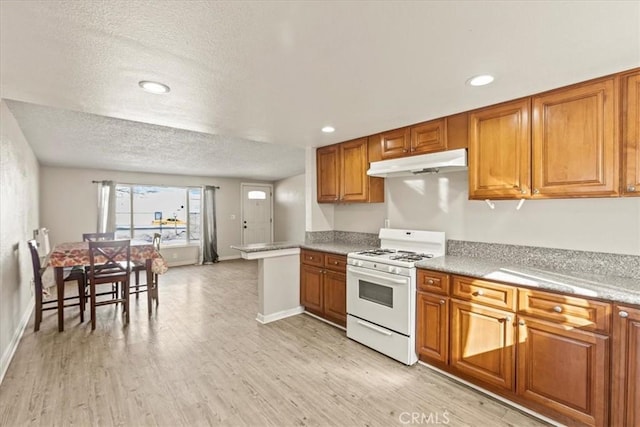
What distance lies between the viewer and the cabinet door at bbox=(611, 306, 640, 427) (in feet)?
5.19

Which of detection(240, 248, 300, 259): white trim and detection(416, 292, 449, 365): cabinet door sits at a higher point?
detection(240, 248, 300, 259): white trim

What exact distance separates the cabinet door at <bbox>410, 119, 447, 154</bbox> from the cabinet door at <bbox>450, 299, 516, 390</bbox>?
1.37 meters

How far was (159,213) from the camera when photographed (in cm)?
728

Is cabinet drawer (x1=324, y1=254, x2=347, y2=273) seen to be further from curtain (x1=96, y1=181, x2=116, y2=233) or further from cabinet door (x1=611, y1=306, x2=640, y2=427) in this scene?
curtain (x1=96, y1=181, x2=116, y2=233)

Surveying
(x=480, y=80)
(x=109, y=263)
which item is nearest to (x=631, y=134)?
(x=480, y=80)

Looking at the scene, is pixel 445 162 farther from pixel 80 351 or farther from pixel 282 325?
pixel 80 351

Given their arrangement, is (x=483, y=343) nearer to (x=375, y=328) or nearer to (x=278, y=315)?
(x=375, y=328)

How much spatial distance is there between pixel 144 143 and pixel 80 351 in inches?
103

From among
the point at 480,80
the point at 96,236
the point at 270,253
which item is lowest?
the point at 270,253

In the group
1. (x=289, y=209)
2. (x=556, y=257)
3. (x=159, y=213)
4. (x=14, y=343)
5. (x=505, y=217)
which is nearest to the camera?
(x=556, y=257)

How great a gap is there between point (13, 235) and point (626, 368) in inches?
196

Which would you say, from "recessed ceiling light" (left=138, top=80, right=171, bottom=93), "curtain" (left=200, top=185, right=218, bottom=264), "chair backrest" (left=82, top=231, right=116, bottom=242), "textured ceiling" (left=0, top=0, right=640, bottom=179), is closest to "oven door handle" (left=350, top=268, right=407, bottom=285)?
"textured ceiling" (left=0, top=0, right=640, bottom=179)

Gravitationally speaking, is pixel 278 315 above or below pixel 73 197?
below

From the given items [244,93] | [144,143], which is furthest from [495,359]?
[144,143]
